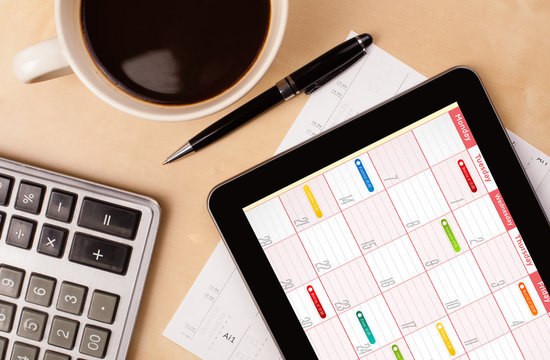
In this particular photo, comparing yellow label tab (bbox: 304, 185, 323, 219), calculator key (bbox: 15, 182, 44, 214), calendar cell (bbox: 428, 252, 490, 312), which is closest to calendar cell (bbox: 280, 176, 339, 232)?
yellow label tab (bbox: 304, 185, 323, 219)

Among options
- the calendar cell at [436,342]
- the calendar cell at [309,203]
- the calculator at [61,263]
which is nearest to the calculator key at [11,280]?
the calculator at [61,263]

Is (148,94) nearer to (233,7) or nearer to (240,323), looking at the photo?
(233,7)

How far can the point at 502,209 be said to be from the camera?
1.37 feet

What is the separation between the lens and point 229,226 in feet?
1.38

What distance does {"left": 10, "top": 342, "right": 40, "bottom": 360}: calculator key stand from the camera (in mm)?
425

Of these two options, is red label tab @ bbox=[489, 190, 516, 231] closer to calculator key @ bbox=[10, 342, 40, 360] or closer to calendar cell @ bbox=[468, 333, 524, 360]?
calendar cell @ bbox=[468, 333, 524, 360]

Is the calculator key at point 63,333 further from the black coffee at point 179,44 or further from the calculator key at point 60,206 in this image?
the black coffee at point 179,44

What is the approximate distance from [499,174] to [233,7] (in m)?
0.27

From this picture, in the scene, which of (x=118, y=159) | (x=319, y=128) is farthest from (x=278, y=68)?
(x=118, y=159)

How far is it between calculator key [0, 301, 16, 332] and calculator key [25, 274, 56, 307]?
17mm

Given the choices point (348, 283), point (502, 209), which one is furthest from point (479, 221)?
point (348, 283)

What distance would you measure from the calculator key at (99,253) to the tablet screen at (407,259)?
0.12 meters

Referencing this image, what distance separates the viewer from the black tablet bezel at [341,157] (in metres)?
0.41

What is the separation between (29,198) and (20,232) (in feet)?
0.10
